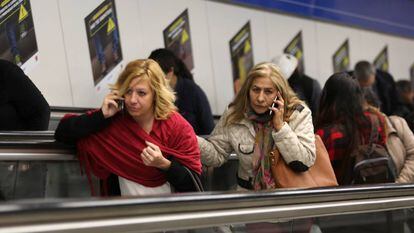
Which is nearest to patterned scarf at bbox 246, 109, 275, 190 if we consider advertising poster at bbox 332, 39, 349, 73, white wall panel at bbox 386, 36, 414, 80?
advertising poster at bbox 332, 39, 349, 73

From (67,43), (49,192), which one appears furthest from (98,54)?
(49,192)

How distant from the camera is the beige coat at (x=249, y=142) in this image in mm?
3424

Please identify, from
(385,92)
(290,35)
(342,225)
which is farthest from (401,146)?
(290,35)

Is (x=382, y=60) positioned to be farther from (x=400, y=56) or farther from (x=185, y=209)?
(x=185, y=209)

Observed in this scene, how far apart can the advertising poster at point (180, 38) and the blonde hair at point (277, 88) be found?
3222mm

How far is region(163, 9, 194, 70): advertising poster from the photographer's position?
22.4 ft

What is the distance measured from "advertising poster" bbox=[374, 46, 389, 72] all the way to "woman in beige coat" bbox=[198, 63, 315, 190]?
7.25m

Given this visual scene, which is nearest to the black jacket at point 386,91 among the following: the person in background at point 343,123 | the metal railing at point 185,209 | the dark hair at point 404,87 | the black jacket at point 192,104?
the dark hair at point 404,87

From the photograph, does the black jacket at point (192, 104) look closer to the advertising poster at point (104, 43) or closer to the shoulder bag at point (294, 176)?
the advertising poster at point (104, 43)

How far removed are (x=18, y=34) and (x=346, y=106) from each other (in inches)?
114

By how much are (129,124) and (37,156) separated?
54 centimetres

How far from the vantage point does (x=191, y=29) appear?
23.6ft

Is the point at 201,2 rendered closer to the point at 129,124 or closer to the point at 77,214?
the point at 129,124

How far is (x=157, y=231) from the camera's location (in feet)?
7.33
